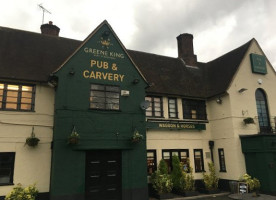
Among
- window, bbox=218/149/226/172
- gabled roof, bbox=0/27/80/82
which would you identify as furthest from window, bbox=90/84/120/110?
window, bbox=218/149/226/172

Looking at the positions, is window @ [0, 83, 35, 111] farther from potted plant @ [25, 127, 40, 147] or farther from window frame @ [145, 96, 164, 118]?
window frame @ [145, 96, 164, 118]

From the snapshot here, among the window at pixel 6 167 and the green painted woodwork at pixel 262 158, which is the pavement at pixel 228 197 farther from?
the window at pixel 6 167

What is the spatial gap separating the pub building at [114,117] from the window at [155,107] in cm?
7

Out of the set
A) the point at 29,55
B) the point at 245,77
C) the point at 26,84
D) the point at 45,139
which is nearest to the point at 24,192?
the point at 45,139

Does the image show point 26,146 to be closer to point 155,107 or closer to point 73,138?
point 73,138

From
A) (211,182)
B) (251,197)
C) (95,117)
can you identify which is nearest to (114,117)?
(95,117)

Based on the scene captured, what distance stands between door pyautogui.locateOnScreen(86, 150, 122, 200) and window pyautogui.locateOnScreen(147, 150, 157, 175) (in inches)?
122

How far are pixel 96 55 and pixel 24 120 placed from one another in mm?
5468

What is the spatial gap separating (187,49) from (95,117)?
41.9 feet

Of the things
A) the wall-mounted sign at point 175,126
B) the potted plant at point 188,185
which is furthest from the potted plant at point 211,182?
the wall-mounted sign at point 175,126

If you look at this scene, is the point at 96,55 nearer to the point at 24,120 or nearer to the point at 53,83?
the point at 53,83

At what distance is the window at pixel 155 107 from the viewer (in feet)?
56.9

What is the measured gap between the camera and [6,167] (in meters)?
12.5

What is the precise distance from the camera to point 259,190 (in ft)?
52.8
